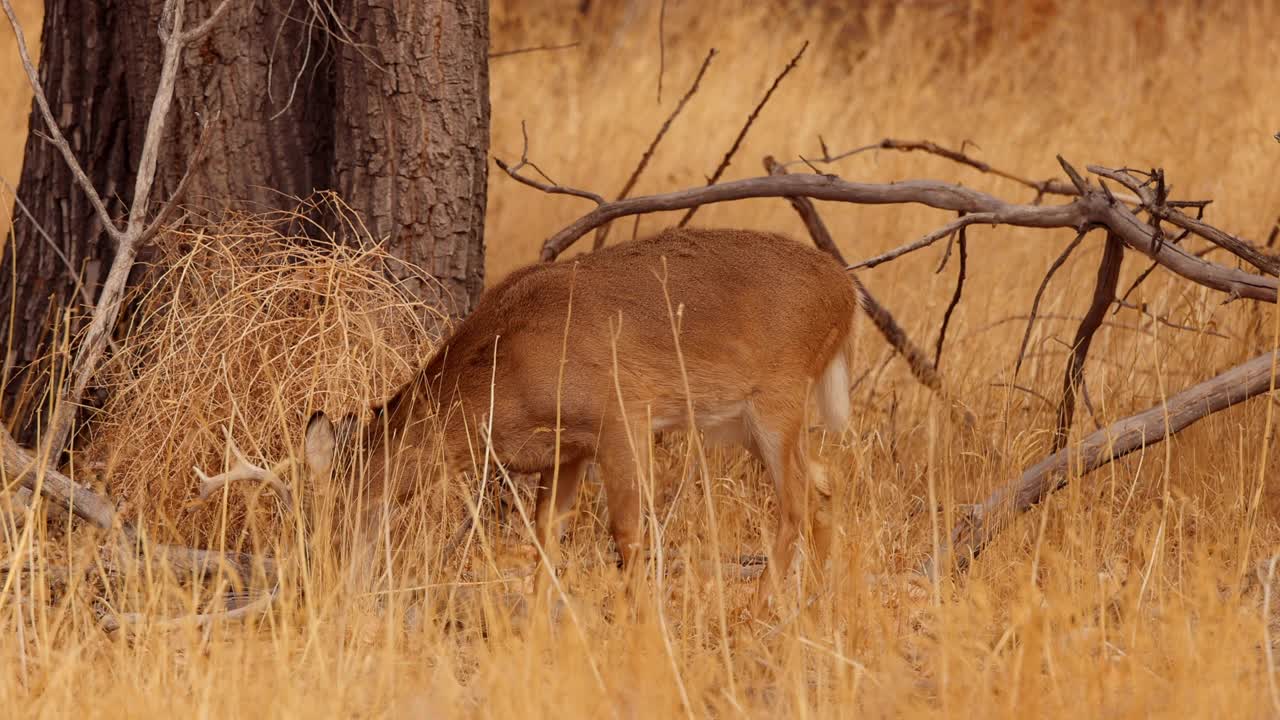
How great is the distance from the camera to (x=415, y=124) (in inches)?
201

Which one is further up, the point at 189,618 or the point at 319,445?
the point at 319,445

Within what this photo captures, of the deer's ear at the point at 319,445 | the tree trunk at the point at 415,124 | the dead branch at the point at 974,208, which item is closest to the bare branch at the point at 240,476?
the deer's ear at the point at 319,445

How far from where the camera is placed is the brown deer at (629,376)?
4.23 m

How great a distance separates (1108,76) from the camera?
11078 millimetres

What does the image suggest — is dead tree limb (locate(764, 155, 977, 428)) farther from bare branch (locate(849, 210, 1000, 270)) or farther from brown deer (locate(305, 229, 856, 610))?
brown deer (locate(305, 229, 856, 610))

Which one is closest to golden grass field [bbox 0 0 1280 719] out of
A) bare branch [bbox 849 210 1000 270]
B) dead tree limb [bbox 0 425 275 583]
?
dead tree limb [bbox 0 425 275 583]

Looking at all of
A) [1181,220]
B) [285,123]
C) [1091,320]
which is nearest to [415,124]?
[285,123]

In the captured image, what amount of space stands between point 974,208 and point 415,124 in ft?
6.01

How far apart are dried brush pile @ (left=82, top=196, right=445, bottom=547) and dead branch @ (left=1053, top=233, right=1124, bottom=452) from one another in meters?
2.06

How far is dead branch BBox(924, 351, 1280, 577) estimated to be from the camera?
441 centimetres

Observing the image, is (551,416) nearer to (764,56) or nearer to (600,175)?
(600,175)

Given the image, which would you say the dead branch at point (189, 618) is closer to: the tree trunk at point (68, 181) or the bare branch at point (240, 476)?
the bare branch at point (240, 476)

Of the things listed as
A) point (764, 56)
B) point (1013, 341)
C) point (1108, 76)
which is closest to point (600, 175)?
point (764, 56)

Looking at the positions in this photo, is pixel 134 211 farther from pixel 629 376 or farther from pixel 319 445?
pixel 629 376
